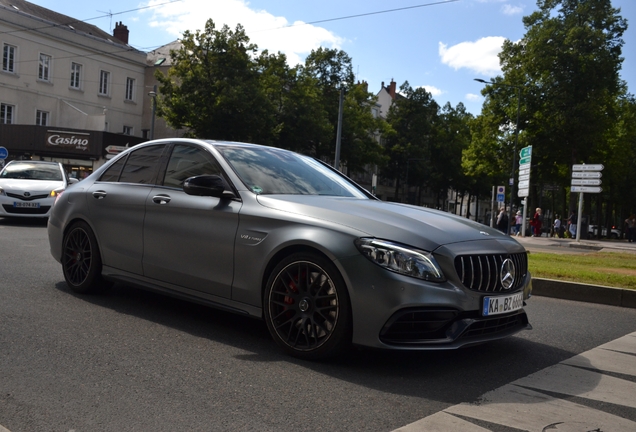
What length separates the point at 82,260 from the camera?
22.3ft

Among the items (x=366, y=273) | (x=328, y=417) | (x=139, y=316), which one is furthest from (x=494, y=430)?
(x=139, y=316)

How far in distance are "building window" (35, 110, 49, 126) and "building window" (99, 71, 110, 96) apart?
493 centimetres

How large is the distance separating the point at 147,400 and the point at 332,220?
5.64 ft

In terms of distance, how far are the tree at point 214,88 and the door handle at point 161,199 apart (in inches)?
1474

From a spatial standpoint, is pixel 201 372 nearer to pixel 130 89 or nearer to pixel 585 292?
pixel 585 292

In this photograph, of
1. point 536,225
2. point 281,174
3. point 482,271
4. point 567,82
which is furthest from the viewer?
point 567,82

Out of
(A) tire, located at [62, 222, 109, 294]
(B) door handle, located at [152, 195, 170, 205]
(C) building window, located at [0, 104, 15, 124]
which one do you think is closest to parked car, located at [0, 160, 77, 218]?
(A) tire, located at [62, 222, 109, 294]

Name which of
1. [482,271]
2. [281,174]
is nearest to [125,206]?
[281,174]

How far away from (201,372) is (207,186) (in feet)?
5.15

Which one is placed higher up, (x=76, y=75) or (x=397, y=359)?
(x=76, y=75)

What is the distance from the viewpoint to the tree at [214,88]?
1692 inches

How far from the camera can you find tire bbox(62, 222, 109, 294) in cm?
664

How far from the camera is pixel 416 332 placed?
4.50 m

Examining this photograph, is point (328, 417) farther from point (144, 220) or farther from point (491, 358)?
point (144, 220)
